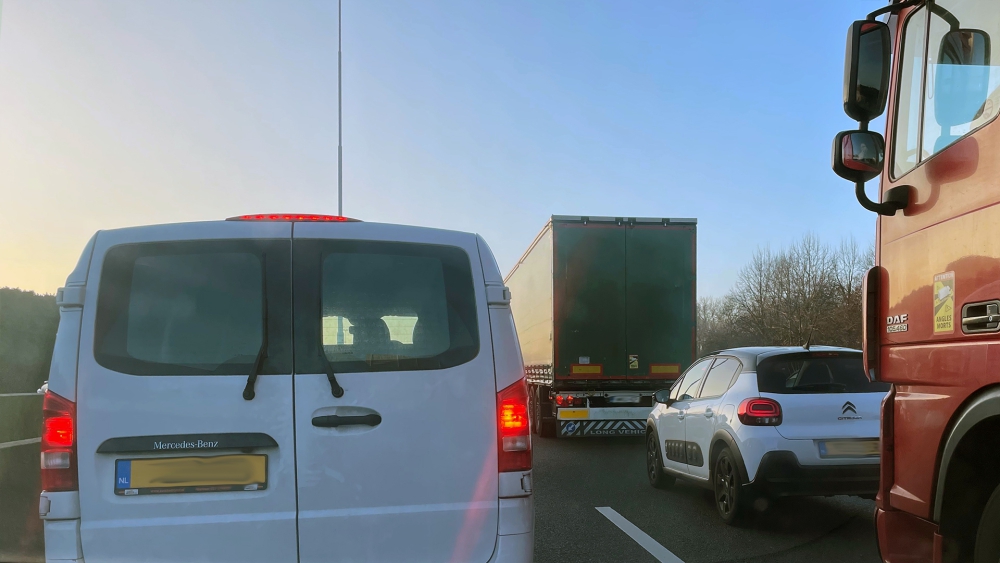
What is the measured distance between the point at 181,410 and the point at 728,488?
5312 millimetres

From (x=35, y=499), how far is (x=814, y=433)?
7823mm

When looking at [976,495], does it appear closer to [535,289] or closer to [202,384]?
[202,384]

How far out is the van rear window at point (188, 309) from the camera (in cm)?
299

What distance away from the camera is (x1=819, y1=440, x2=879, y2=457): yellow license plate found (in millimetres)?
6430

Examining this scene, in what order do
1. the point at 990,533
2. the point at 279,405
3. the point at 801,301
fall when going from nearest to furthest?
the point at 990,533, the point at 279,405, the point at 801,301

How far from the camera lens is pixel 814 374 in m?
6.85

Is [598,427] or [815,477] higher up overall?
[815,477]

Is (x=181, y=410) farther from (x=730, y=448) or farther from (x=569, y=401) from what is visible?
(x=569, y=401)

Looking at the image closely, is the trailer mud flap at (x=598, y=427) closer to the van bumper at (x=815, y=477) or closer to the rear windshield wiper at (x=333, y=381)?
the van bumper at (x=815, y=477)

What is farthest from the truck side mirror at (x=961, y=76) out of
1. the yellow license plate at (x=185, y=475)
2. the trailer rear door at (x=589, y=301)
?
the trailer rear door at (x=589, y=301)

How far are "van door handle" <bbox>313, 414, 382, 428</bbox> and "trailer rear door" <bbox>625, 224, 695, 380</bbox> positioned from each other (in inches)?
458

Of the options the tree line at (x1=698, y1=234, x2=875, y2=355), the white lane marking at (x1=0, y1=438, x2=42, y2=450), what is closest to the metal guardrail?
the white lane marking at (x1=0, y1=438, x2=42, y2=450)

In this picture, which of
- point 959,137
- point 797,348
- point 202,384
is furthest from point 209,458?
point 797,348

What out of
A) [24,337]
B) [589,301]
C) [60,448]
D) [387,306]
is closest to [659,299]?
[589,301]
